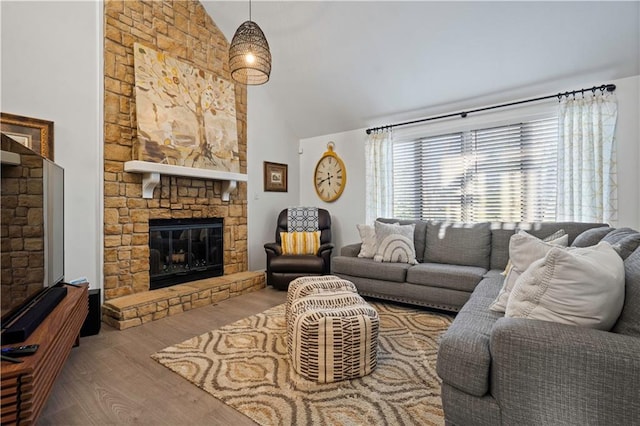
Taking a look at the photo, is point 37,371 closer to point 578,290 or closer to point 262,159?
point 578,290

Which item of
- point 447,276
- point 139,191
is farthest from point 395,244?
point 139,191

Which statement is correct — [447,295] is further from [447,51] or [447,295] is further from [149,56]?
[149,56]

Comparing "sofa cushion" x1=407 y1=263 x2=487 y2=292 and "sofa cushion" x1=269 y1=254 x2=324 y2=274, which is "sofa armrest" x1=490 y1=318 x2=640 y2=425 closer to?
"sofa cushion" x1=407 y1=263 x2=487 y2=292

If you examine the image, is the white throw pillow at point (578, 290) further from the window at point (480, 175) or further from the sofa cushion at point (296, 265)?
the sofa cushion at point (296, 265)

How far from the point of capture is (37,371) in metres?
1.31

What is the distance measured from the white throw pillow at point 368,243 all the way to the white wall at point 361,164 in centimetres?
90

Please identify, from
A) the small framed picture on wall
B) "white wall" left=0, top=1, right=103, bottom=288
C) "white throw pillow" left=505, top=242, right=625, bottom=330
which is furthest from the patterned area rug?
the small framed picture on wall

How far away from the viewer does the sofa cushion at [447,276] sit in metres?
2.94

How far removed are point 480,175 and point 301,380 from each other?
315cm

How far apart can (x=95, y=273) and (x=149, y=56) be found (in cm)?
230

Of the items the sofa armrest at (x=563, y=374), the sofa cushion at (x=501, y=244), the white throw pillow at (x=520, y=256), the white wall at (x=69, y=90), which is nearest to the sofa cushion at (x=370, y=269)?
the sofa cushion at (x=501, y=244)

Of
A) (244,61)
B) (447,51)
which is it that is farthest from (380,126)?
(244,61)

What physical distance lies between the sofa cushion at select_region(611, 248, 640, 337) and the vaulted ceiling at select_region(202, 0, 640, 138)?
2.53 metres

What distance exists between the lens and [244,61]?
2.59m
